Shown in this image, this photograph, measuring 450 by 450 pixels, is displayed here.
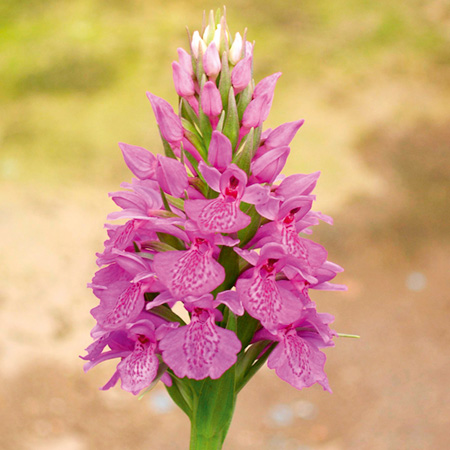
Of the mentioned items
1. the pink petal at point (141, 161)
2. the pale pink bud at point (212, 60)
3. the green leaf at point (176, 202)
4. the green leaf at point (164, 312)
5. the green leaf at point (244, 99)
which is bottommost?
the green leaf at point (164, 312)

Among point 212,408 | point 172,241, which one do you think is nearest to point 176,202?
point 172,241

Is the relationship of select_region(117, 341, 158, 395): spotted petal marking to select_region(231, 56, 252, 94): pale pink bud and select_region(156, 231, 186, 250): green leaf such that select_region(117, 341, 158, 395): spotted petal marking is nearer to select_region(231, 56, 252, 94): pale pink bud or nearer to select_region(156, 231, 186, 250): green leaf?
select_region(156, 231, 186, 250): green leaf

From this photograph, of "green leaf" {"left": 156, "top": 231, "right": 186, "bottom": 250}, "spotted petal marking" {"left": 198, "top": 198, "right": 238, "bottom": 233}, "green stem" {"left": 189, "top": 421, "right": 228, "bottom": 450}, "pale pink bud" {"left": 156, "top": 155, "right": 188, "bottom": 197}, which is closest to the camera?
"spotted petal marking" {"left": 198, "top": 198, "right": 238, "bottom": 233}

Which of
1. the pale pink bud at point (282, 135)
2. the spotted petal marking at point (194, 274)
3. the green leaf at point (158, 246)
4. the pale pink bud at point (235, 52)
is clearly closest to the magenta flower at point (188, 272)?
the spotted petal marking at point (194, 274)

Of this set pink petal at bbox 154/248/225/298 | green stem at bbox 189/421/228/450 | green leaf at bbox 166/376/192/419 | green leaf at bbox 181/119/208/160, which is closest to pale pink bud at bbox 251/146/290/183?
green leaf at bbox 181/119/208/160

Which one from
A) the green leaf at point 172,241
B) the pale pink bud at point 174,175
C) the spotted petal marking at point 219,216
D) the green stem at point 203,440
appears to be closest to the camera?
the spotted petal marking at point 219,216

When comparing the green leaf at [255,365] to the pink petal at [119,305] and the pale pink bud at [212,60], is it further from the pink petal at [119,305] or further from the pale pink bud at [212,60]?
the pale pink bud at [212,60]

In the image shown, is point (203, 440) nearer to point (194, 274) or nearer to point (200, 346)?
point (200, 346)

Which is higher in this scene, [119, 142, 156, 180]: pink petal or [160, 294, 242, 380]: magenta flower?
[119, 142, 156, 180]: pink petal
